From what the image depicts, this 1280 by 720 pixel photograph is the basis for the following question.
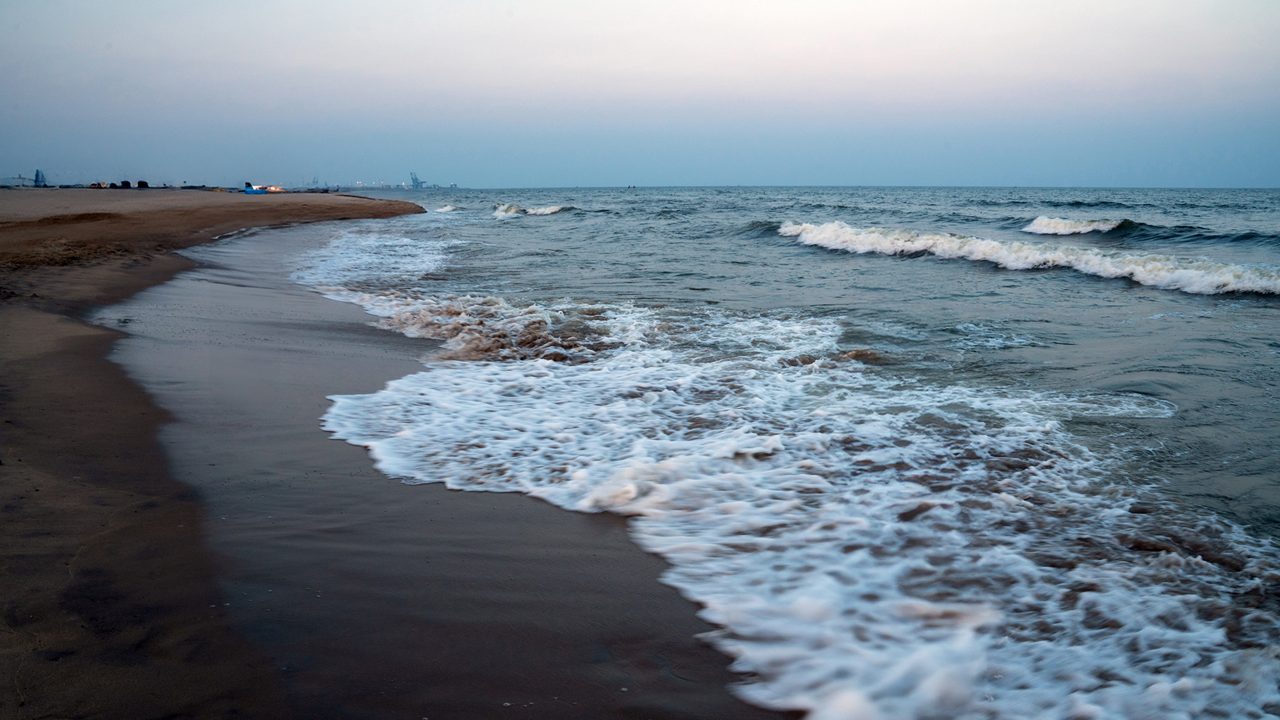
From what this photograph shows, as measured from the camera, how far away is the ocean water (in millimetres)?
2264

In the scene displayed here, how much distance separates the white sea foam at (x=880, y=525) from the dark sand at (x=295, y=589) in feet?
0.88

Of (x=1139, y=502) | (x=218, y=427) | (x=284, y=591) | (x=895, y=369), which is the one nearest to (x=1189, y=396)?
(x=895, y=369)

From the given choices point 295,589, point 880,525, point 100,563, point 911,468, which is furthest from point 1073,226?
point 100,563

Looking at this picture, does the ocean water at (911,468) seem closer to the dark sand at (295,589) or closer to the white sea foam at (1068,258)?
the dark sand at (295,589)

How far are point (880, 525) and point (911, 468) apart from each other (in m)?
0.76

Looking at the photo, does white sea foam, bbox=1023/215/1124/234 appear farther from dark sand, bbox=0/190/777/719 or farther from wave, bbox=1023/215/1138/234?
dark sand, bbox=0/190/777/719

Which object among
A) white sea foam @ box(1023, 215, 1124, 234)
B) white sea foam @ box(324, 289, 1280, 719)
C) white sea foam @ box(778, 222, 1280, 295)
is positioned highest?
white sea foam @ box(1023, 215, 1124, 234)

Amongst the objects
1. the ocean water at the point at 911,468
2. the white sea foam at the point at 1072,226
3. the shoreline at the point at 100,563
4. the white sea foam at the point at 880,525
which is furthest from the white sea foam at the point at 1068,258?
the shoreline at the point at 100,563

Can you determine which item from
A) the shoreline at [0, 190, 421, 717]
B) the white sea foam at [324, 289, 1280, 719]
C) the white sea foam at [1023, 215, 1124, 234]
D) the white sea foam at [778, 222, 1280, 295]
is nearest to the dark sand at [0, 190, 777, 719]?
the shoreline at [0, 190, 421, 717]

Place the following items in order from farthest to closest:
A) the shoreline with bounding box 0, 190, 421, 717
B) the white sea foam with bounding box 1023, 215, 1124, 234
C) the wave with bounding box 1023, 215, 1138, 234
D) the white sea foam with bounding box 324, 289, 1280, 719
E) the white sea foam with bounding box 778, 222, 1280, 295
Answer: the white sea foam with bounding box 1023, 215, 1124, 234, the wave with bounding box 1023, 215, 1138, 234, the white sea foam with bounding box 778, 222, 1280, 295, the white sea foam with bounding box 324, 289, 1280, 719, the shoreline with bounding box 0, 190, 421, 717

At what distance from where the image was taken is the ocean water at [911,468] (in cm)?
226

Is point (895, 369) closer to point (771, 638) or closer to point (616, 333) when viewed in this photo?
point (616, 333)

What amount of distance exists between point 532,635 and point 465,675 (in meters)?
0.28

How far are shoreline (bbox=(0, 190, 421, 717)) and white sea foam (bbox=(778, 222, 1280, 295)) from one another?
12.4 meters
